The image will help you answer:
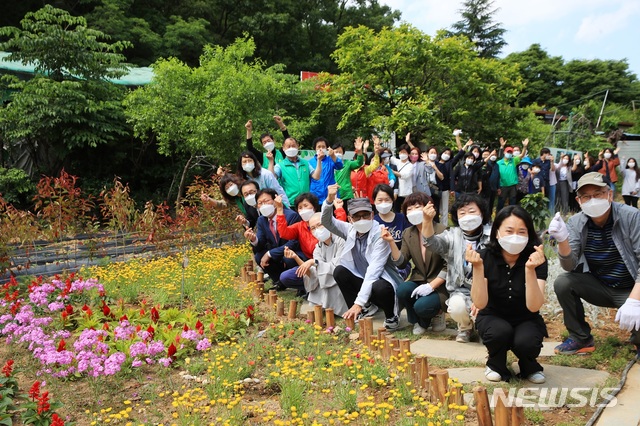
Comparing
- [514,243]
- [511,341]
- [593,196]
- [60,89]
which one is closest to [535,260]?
[514,243]

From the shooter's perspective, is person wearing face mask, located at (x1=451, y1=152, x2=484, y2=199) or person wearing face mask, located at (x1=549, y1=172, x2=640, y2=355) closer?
person wearing face mask, located at (x1=549, y1=172, x2=640, y2=355)

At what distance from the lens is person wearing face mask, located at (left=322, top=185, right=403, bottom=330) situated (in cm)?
522

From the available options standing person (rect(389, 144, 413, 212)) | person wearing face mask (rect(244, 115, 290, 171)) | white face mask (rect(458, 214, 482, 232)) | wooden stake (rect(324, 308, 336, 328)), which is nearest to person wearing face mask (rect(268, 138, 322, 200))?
person wearing face mask (rect(244, 115, 290, 171))

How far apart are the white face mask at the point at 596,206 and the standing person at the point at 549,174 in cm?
964

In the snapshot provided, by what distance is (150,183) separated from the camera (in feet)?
60.7

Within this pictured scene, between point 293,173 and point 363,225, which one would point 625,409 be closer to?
point 363,225

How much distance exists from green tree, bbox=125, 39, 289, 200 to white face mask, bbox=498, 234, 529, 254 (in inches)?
381

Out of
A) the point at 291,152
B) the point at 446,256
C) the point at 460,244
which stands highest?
the point at 291,152

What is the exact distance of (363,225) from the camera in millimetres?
5395

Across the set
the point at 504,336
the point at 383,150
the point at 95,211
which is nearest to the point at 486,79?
the point at 383,150

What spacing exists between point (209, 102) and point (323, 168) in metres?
5.53

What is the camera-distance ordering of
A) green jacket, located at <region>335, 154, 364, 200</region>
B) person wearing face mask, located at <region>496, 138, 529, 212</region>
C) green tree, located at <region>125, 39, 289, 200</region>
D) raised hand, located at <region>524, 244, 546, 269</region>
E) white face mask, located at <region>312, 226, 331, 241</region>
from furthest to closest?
green tree, located at <region>125, 39, 289, 200</region>
person wearing face mask, located at <region>496, 138, 529, 212</region>
green jacket, located at <region>335, 154, 364, 200</region>
white face mask, located at <region>312, 226, 331, 241</region>
raised hand, located at <region>524, 244, 546, 269</region>

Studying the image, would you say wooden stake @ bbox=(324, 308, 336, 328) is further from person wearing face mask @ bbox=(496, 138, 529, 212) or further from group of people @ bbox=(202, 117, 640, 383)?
person wearing face mask @ bbox=(496, 138, 529, 212)

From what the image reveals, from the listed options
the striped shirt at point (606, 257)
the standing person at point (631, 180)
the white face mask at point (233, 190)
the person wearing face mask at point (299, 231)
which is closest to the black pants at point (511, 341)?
the striped shirt at point (606, 257)
